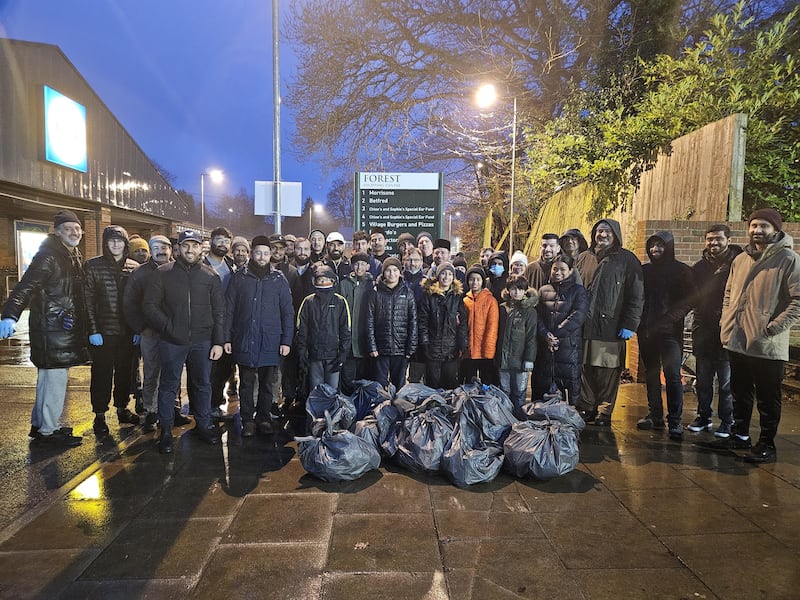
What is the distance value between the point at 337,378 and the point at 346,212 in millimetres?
52520

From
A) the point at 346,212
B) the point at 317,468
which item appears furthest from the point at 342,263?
the point at 346,212

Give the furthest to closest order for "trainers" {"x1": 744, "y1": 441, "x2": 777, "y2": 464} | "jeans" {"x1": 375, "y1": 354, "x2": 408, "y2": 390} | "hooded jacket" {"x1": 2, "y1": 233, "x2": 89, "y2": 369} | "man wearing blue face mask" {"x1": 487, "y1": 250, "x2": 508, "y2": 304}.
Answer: "man wearing blue face mask" {"x1": 487, "y1": 250, "x2": 508, "y2": 304}, "jeans" {"x1": 375, "y1": 354, "x2": 408, "y2": 390}, "hooded jacket" {"x1": 2, "y1": 233, "x2": 89, "y2": 369}, "trainers" {"x1": 744, "y1": 441, "x2": 777, "y2": 464}

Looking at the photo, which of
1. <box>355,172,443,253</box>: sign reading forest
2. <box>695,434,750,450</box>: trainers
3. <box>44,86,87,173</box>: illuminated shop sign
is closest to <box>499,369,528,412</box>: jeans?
<box>695,434,750,450</box>: trainers

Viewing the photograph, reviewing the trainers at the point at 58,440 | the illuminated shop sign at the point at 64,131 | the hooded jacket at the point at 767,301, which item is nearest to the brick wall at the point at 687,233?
the hooded jacket at the point at 767,301

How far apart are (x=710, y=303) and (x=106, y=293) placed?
5968 mm

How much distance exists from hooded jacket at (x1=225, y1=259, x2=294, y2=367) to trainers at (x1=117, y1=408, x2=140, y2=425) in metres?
1.38

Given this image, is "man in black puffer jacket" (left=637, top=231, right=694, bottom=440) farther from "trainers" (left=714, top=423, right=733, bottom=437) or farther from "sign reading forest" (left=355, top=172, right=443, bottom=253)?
"sign reading forest" (left=355, top=172, right=443, bottom=253)

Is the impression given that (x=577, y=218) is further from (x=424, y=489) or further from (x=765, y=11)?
(x=424, y=489)

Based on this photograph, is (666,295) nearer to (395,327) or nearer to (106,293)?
(395,327)

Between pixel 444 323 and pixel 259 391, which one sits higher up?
pixel 444 323

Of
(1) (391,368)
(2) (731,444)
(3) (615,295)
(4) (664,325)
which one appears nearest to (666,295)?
(4) (664,325)

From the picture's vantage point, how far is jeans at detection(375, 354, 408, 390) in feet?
17.4

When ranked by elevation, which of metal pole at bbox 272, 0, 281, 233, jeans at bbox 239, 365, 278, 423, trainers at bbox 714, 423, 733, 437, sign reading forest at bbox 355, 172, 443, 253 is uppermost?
metal pole at bbox 272, 0, 281, 233

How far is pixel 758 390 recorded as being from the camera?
4219mm
